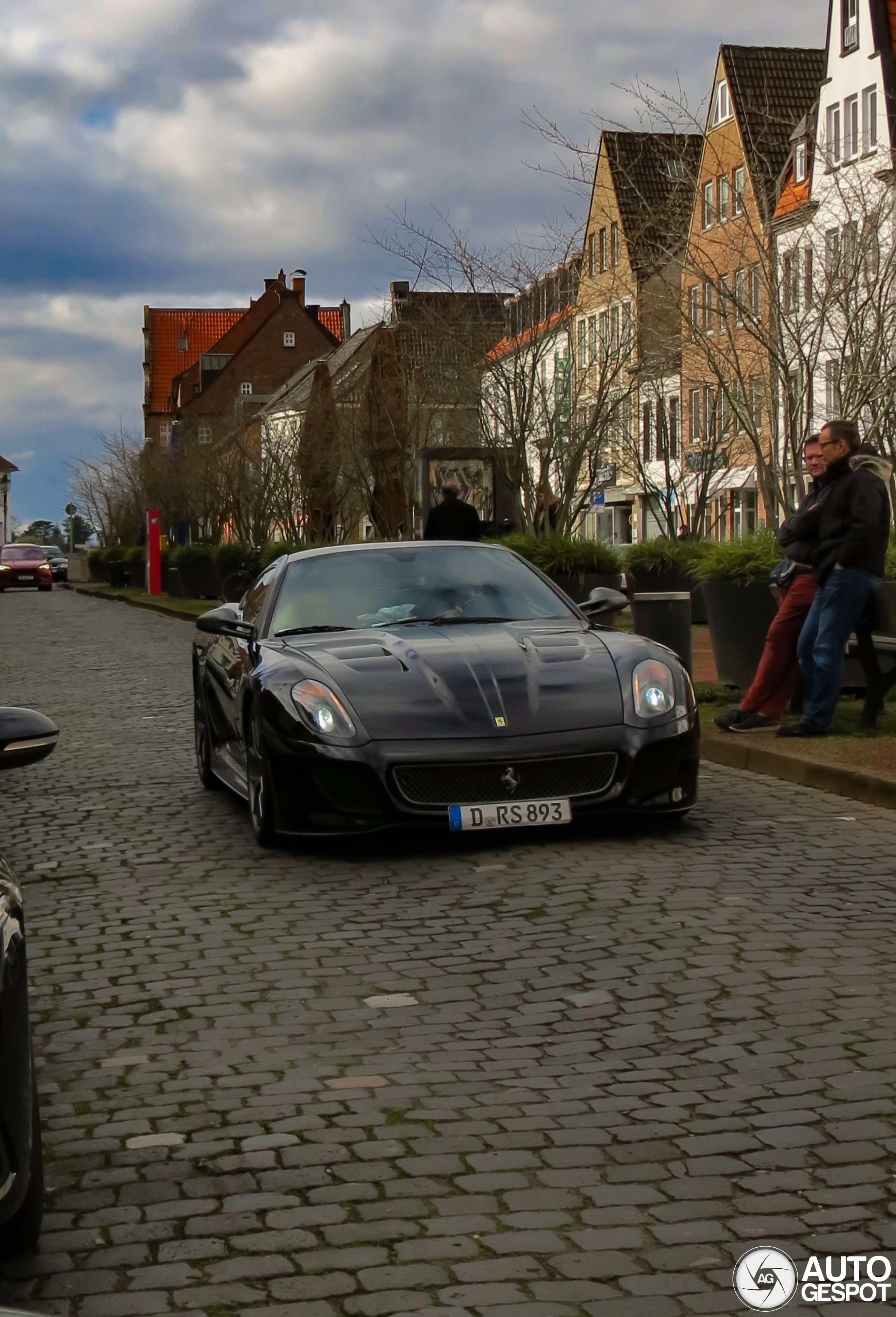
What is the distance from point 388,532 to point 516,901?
27691 mm

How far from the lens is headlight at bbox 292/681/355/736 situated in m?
7.98

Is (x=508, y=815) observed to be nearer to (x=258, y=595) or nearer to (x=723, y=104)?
(x=258, y=595)

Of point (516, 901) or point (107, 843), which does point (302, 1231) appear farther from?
point (107, 843)

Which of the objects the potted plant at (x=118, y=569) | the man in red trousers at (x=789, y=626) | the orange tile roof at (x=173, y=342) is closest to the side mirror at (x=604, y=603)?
the man in red trousers at (x=789, y=626)

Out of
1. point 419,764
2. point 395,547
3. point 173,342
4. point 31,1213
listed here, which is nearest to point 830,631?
point 395,547

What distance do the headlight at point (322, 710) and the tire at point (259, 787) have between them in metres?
→ 0.29

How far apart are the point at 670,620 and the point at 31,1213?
36.3 ft

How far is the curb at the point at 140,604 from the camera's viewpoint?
37750 mm

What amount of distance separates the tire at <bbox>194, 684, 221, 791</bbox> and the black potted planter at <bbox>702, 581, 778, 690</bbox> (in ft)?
14.9

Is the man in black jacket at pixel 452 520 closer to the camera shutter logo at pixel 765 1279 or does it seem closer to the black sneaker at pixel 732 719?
the black sneaker at pixel 732 719

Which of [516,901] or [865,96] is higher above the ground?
[865,96]

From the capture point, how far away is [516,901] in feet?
23.2

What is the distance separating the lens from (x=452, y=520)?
18.9m

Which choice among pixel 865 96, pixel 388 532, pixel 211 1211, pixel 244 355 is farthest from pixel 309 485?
pixel 244 355
